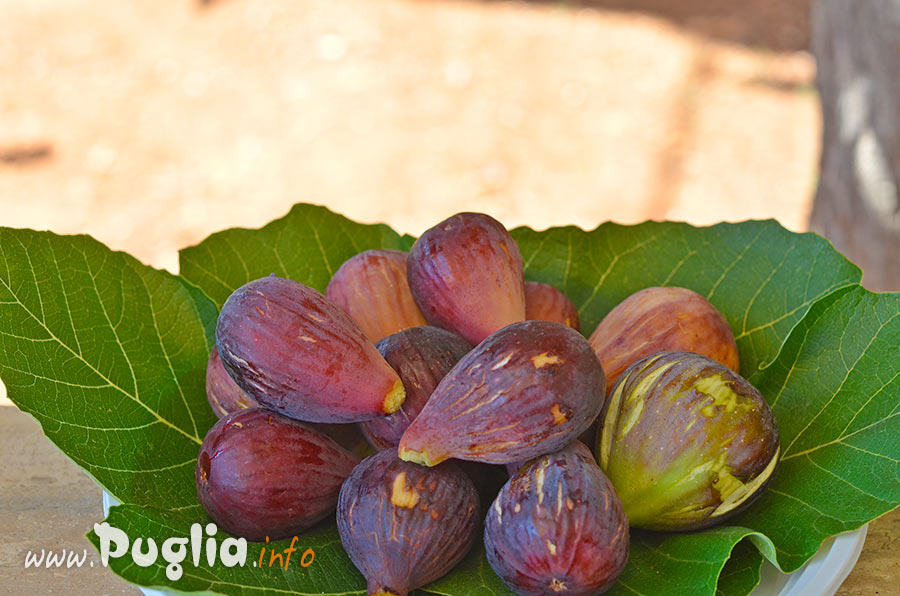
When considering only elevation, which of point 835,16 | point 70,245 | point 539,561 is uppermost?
point 835,16

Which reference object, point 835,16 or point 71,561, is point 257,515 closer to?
point 71,561

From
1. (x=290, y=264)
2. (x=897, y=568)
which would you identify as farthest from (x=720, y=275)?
(x=290, y=264)

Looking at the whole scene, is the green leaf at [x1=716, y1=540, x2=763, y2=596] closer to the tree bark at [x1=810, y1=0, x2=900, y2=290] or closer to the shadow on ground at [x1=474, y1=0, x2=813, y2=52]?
the tree bark at [x1=810, y1=0, x2=900, y2=290]

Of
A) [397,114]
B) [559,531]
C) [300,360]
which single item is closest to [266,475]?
[300,360]

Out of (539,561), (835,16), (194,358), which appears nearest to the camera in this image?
(539,561)

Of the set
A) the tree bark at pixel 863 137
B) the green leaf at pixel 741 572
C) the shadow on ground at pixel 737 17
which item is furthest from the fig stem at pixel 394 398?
the shadow on ground at pixel 737 17

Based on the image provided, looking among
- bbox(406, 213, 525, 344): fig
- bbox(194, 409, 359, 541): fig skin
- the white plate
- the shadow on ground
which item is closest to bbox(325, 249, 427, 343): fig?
bbox(406, 213, 525, 344): fig
